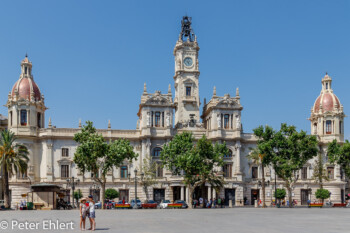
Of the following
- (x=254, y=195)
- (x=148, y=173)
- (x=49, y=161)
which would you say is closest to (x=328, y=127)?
(x=254, y=195)

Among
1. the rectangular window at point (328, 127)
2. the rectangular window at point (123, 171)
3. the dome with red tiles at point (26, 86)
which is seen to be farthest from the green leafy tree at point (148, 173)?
the rectangular window at point (328, 127)

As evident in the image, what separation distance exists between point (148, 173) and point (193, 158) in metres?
13.8

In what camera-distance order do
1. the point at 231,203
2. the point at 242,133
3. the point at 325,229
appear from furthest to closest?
the point at 242,133 < the point at 231,203 < the point at 325,229

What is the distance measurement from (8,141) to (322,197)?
48177mm

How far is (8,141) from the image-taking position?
6044cm

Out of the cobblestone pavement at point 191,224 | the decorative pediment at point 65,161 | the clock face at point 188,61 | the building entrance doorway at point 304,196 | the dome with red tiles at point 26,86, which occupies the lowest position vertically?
the building entrance doorway at point 304,196

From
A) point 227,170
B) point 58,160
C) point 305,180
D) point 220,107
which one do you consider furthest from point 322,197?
point 58,160

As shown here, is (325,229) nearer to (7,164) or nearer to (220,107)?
(7,164)

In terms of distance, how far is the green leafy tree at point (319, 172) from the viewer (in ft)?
260

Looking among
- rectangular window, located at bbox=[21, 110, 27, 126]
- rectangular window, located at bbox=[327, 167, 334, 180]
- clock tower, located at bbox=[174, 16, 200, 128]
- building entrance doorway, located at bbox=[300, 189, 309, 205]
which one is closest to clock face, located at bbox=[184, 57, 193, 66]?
clock tower, located at bbox=[174, 16, 200, 128]

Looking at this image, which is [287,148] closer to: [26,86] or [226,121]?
[226,121]

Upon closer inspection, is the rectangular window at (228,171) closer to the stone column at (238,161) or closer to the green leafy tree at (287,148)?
the stone column at (238,161)

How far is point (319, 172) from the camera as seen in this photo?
80375 mm

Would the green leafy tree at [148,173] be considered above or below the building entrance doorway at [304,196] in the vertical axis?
above
